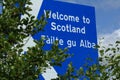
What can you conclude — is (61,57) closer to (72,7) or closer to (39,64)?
(39,64)

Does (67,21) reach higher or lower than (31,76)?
higher

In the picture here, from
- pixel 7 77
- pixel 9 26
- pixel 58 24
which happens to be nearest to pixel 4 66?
pixel 7 77

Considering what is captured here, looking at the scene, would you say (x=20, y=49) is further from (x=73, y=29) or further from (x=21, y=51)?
(x=73, y=29)

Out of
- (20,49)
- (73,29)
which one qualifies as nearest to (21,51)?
(20,49)

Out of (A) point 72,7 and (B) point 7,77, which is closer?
(B) point 7,77

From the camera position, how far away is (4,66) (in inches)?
319

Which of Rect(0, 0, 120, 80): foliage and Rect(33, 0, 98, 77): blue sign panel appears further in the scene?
Rect(33, 0, 98, 77): blue sign panel

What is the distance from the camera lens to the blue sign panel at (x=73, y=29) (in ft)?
33.6

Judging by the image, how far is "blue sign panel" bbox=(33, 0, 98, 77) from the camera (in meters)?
10.2

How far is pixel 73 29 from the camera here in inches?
417

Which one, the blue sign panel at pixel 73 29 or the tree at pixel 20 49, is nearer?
the tree at pixel 20 49

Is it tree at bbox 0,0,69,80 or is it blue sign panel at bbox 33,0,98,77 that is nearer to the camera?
tree at bbox 0,0,69,80

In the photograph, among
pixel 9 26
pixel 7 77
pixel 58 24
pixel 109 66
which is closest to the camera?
pixel 7 77

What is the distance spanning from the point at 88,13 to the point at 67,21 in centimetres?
73
